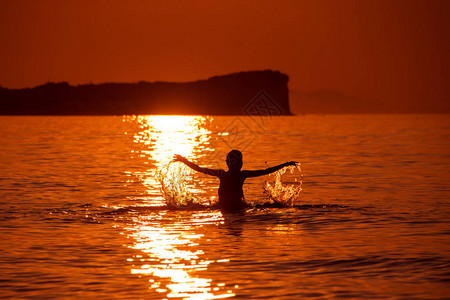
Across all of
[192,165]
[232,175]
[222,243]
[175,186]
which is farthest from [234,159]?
[222,243]

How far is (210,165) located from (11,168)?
11.6 m

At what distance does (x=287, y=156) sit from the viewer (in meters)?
48.9

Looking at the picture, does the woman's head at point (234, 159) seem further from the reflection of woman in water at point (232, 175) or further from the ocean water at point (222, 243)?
the ocean water at point (222, 243)

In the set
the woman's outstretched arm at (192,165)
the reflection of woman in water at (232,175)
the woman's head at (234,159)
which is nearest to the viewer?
the woman's outstretched arm at (192,165)

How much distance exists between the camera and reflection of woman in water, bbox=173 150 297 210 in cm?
1897

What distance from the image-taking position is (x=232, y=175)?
19.6 m

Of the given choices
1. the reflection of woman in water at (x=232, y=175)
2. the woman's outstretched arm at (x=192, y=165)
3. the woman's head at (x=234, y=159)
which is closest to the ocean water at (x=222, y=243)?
the reflection of woman in water at (x=232, y=175)

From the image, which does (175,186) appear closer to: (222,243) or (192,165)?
(192,165)

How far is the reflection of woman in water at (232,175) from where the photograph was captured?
747 inches

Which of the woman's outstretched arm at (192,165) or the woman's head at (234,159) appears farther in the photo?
the woman's head at (234,159)

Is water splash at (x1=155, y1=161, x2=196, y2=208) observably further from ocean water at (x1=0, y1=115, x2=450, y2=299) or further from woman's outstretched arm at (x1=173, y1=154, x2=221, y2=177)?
woman's outstretched arm at (x1=173, y1=154, x2=221, y2=177)

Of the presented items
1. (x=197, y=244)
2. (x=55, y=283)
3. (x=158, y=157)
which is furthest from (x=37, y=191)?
(x=158, y=157)

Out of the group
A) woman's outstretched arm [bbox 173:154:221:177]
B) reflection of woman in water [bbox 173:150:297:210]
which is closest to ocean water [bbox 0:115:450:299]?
reflection of woman in water [bbox 173:150:297:210]

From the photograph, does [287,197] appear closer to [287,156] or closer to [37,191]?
[37,191]
